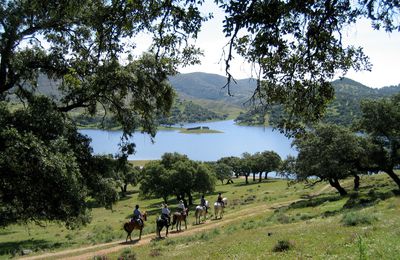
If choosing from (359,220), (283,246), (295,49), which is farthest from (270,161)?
(295,49)

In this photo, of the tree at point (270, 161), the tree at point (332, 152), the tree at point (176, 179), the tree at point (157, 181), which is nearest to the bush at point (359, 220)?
the tree at point (332, 152)

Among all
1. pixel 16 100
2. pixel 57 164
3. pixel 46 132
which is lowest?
A: pixel 57 164

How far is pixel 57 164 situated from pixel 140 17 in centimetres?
715

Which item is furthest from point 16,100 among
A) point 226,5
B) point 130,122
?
point 226,5

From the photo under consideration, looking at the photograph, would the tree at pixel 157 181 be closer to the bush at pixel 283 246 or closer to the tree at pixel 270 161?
the tree at pixel 270 161

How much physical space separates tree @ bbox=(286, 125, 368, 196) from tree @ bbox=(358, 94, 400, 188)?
150 cm

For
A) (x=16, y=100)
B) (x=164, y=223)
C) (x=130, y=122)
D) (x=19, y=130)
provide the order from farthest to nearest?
(x=164, y=223) < (x=130, y=122) < (x=16, y=100) < (x=19, y=130)

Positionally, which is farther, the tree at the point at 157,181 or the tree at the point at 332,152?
the tree at the point at 157,181

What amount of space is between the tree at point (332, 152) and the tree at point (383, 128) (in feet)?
4.93

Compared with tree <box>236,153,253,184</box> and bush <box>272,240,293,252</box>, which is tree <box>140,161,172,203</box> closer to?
tree <box>236,153,253,184</box>

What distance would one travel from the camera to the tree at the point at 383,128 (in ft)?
121

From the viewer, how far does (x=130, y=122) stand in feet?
62.8

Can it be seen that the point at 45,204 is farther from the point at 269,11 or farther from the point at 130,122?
the point at 269,11

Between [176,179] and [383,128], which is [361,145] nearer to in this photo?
[383,128]
